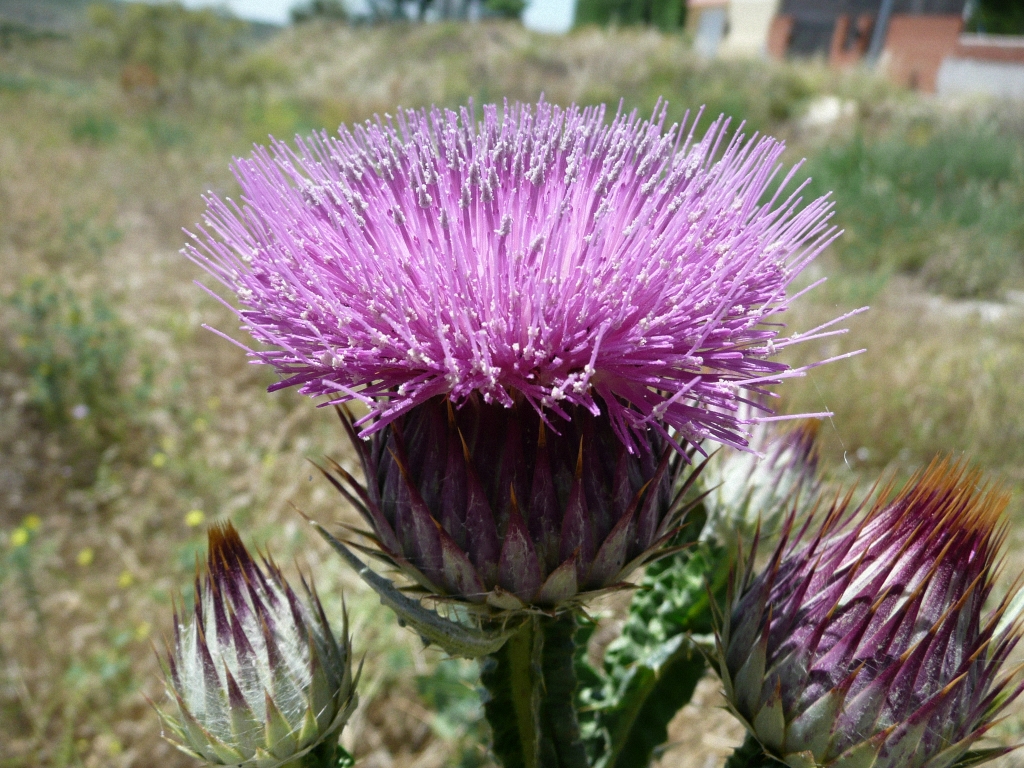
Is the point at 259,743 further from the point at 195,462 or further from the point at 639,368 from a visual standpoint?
the point at 195,462

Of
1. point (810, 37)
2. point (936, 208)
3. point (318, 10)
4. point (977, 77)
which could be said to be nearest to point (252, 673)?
point (936, 208)

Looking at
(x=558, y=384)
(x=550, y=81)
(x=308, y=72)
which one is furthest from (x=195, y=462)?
(x=308, y=72)

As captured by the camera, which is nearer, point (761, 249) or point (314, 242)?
point (761, 249)

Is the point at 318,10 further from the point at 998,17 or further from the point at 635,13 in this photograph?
the point at 998,17

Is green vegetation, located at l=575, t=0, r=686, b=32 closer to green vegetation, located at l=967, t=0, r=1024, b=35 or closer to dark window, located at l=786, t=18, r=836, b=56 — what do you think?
dark window, located at l=786, t=18, r=836, b=56

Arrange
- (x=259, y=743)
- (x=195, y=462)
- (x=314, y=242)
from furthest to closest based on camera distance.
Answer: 1. (x=195, y=462)
2. (x=314, y=242)
3. (x=259, y=743)

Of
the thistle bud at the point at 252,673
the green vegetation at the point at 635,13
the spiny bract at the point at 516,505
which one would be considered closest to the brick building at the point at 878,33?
the green vegetation at the point at 635,13

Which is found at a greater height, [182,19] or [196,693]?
[182,19]
